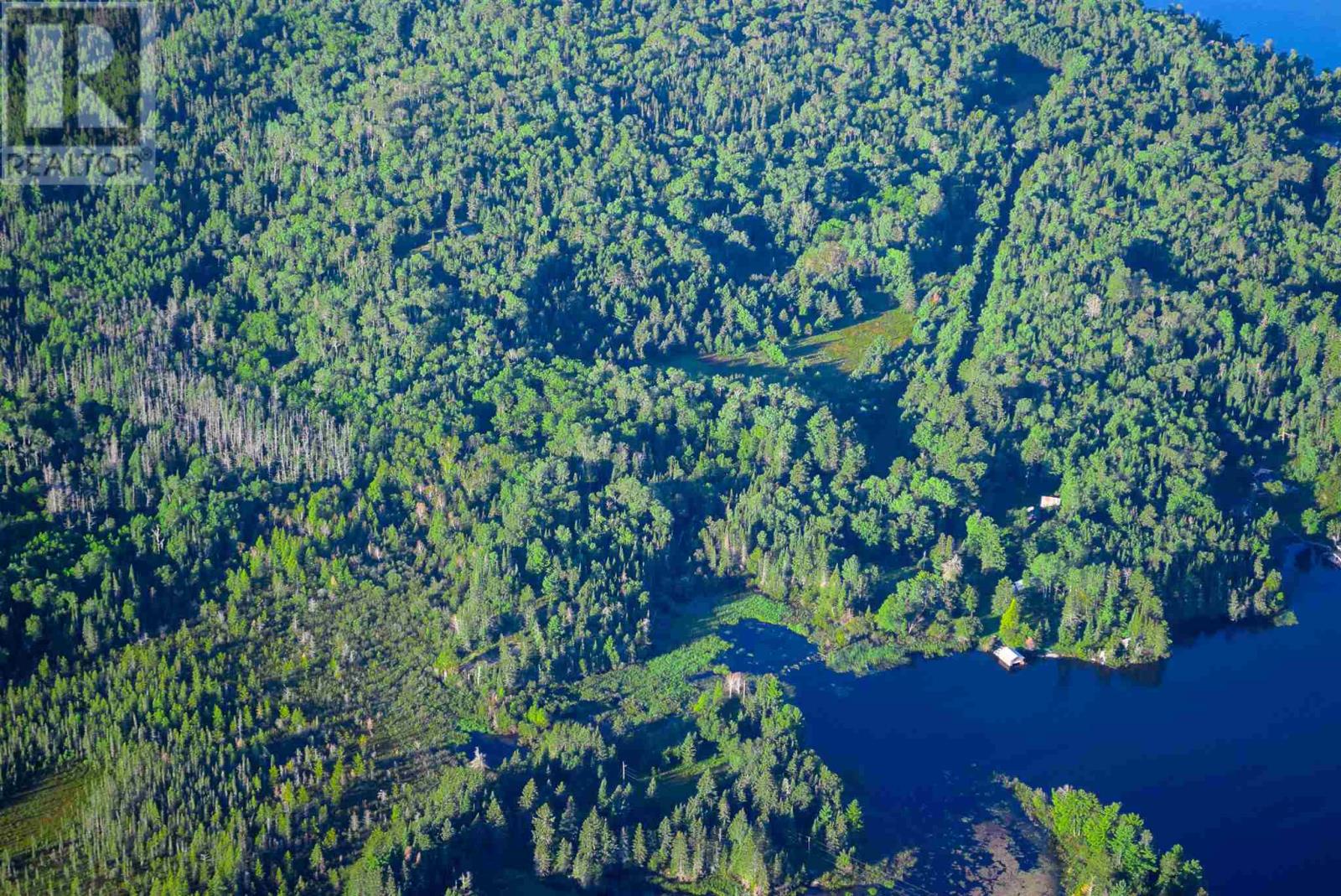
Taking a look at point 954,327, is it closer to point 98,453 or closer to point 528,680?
point 528,680

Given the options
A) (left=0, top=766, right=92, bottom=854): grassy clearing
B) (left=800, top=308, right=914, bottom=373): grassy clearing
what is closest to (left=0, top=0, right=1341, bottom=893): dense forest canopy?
(left=0, top=766, right=92, bottom=854): grassy clearing

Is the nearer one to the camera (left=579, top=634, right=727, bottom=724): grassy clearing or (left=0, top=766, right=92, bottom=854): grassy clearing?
(left=0, top=766, right=92, bottom=854): grassy clearing

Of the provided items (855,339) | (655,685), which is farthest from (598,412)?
(655,685)

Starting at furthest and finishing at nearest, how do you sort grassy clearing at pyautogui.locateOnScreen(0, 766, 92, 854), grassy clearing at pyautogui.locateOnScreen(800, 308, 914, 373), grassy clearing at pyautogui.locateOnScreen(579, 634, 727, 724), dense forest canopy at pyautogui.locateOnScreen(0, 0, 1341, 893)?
grassy clearing at pyautogui.locateOnScreen(800, 308, 914, 373)
grassy clearing at pyautogui.locateOnScreen(579, 634, 727, 724)
dense forest canopy at pyautogui.locateOnScreen(0, 0, 1341, 893)
grassy clearing at pyautogui.locateOnScreen(0, 766, 92, 854)

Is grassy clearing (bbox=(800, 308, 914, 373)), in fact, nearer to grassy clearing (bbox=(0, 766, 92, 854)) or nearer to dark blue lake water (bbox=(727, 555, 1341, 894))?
dark blue lake water (bbox=(727, 555, 1341, 894))

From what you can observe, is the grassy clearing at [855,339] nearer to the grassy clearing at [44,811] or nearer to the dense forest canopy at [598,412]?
the dense forest canopy at [598,412]

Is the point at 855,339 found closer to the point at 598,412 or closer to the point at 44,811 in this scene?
the point at 598,412
